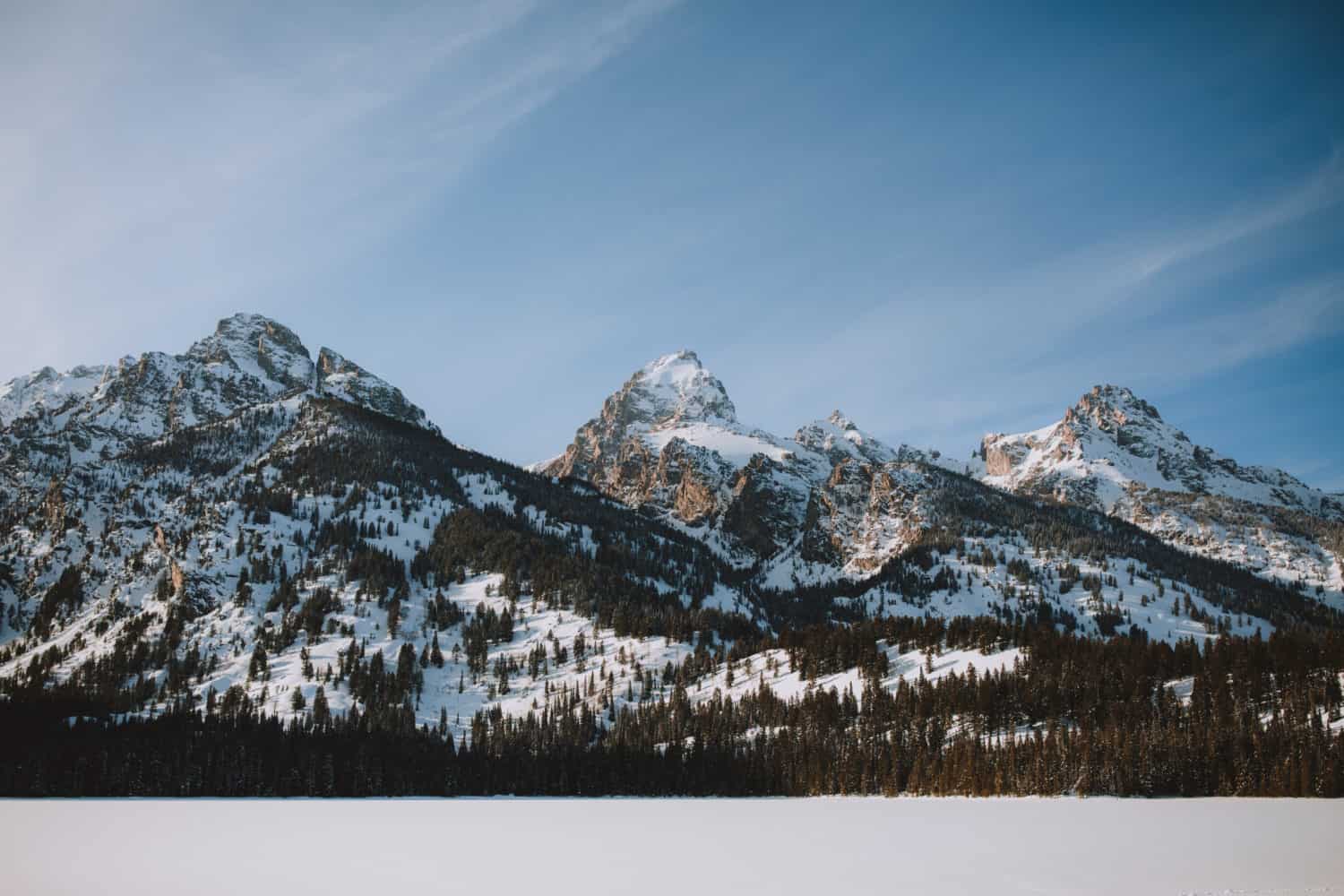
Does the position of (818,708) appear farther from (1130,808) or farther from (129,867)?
(129,867)

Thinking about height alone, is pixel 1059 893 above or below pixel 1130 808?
above

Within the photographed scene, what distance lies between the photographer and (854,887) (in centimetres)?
4028

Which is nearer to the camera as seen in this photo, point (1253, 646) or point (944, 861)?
point (944, 861)

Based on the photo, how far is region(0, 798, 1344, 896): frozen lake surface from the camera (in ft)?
137

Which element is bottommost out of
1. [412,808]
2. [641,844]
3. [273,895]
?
[412,808]

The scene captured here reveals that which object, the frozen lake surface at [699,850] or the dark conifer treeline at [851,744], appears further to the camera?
the dark conifer treeline at [851,744]

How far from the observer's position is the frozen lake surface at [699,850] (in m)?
41.7

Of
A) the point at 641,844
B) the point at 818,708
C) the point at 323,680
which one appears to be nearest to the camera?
the point at 641,844

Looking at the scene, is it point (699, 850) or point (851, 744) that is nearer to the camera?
point (699, 850)

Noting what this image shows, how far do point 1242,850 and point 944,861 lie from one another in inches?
830

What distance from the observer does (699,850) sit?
5684 centimetres

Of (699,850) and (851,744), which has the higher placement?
(699,850)

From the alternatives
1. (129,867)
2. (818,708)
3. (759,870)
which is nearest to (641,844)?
(759,870)

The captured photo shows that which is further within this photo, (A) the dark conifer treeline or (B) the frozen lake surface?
(A) the dark conifer treeline
